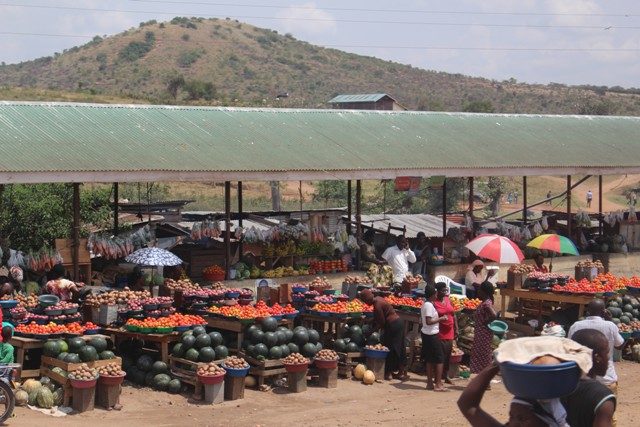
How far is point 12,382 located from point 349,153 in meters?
9.52

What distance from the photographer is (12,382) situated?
38.9ft

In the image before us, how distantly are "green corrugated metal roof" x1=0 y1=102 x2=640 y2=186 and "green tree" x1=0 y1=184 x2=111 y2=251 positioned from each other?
4.60 m

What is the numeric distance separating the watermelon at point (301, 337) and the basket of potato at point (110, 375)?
265cm

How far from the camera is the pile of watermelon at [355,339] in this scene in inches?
570

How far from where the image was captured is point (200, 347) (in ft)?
42.9

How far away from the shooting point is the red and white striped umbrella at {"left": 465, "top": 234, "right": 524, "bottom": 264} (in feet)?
55.8

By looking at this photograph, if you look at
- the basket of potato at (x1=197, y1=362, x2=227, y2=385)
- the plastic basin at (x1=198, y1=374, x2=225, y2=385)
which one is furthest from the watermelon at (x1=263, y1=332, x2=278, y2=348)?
the plastic basin at (x1=198, y1=374, x2=225, y2=385)

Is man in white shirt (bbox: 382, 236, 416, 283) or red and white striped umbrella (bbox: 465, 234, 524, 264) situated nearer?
red and white striped umbrella (bbox: 465, 234, 524, 264)

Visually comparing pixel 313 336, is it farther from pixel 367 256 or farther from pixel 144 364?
pixel 367 256

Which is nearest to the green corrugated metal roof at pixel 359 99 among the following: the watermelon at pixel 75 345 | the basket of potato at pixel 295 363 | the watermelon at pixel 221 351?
the basket of potato at pixel 295 363

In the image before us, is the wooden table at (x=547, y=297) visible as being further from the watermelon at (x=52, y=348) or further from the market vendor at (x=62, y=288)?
the watermelon at (x=52, y=348)

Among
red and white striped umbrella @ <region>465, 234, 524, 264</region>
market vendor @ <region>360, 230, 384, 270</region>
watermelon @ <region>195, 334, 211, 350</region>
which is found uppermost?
red and white striped umbrella @ <region>465, 234, 524, 264</region>

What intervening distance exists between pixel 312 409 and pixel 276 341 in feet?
4.13

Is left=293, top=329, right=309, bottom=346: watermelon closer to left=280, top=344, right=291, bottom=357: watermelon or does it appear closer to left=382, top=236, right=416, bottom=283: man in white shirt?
left=280, top=344, right=291, bottom=357: watermelon
